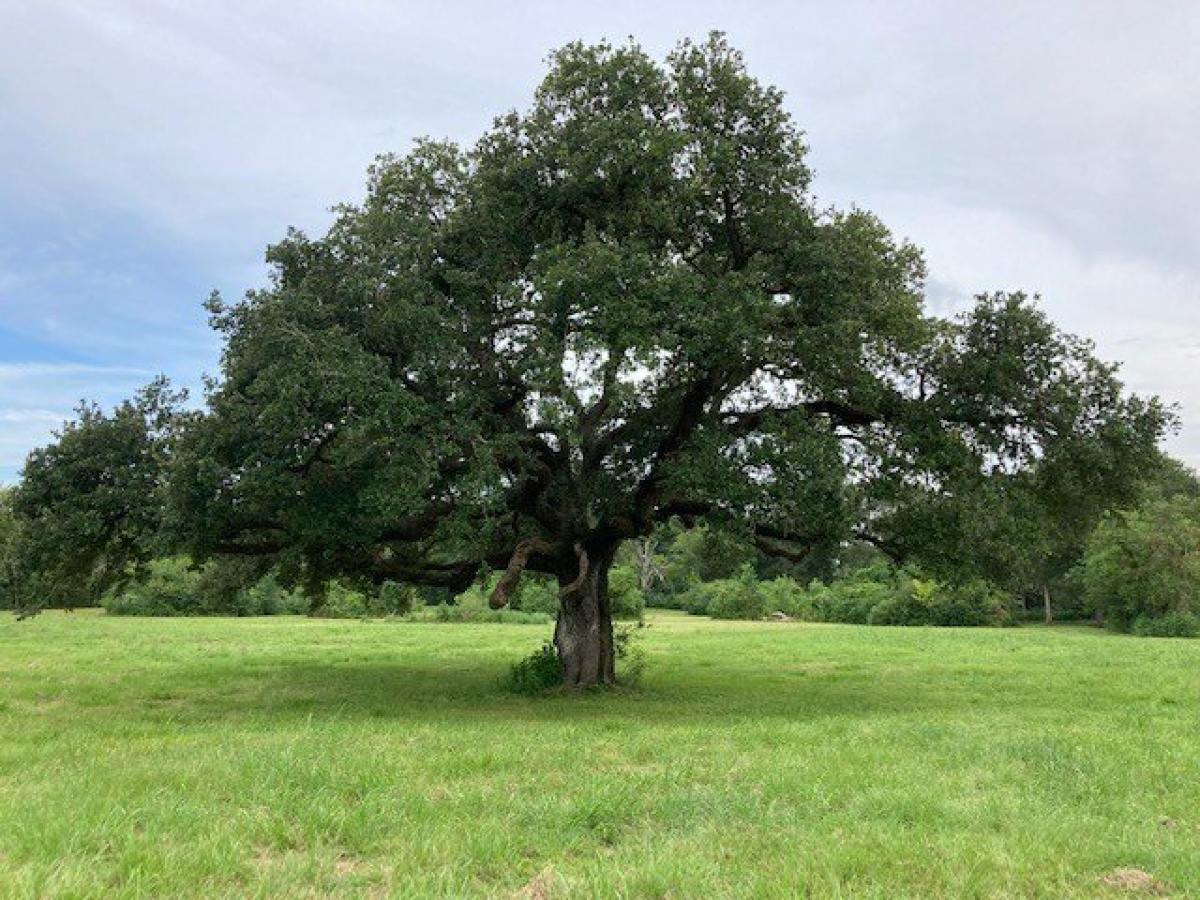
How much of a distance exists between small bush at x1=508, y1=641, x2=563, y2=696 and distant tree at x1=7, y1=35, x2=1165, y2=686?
5.49ft

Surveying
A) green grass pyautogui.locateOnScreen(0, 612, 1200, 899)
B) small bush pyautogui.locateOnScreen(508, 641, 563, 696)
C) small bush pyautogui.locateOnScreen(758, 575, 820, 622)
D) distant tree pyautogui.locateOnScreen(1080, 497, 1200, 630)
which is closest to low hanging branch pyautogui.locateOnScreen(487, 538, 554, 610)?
green grass pyautogui.locateOnScreen(0, 612, 1200, 899)

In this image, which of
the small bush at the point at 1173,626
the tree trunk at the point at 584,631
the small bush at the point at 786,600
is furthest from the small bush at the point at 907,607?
the tree trunk at the point at 584,631

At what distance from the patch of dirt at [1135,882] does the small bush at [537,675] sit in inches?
562

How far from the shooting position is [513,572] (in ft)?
51.2

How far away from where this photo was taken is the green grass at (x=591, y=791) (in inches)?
239

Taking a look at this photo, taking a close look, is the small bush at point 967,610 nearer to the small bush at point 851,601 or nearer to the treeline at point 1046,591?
the treeline at point 1046,591

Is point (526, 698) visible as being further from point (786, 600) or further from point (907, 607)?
point (786, 600)

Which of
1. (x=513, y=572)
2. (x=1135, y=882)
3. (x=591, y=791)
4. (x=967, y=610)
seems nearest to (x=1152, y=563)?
(x=967, y=610)

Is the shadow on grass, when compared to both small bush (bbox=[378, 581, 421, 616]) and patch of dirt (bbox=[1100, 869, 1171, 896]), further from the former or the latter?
patch of dirt (bbox=[1100, 869, 1171, 896])

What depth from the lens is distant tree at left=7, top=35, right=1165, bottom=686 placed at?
14.9 metres

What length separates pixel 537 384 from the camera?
49.7ft

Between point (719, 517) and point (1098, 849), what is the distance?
377 inches

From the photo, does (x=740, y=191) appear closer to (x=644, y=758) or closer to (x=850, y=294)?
(x=850, y=294)

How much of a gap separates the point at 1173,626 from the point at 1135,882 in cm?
5810
